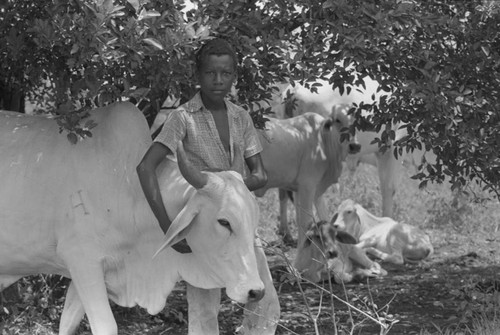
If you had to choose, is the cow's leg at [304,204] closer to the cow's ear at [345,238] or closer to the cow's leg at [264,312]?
the cow's ear at [345,238]

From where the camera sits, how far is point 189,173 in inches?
184

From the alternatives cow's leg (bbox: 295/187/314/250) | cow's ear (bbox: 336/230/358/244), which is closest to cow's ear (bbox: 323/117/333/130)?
cow's leg (bbox: 295/187/314/250)

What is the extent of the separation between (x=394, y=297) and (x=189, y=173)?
2.45m

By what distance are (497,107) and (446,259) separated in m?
3.15

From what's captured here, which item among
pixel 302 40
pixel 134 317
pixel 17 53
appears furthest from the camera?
pixel 134 317

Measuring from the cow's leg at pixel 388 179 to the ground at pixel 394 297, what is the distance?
344 mm

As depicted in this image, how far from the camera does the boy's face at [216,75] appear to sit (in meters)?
4.90

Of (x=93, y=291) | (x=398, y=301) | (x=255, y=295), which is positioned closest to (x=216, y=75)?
(x=255, y=295)

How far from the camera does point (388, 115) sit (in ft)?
20.5

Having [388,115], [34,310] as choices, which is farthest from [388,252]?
[34,310]

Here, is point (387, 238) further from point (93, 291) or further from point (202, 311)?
point (93, 291)

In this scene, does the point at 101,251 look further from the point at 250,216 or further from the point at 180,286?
the point at 180,286

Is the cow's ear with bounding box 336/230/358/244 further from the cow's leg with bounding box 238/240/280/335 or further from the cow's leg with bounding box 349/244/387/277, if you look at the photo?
the cow's leg with bounding box 238/240/280/335

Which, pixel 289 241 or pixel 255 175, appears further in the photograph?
pixel 289 241
